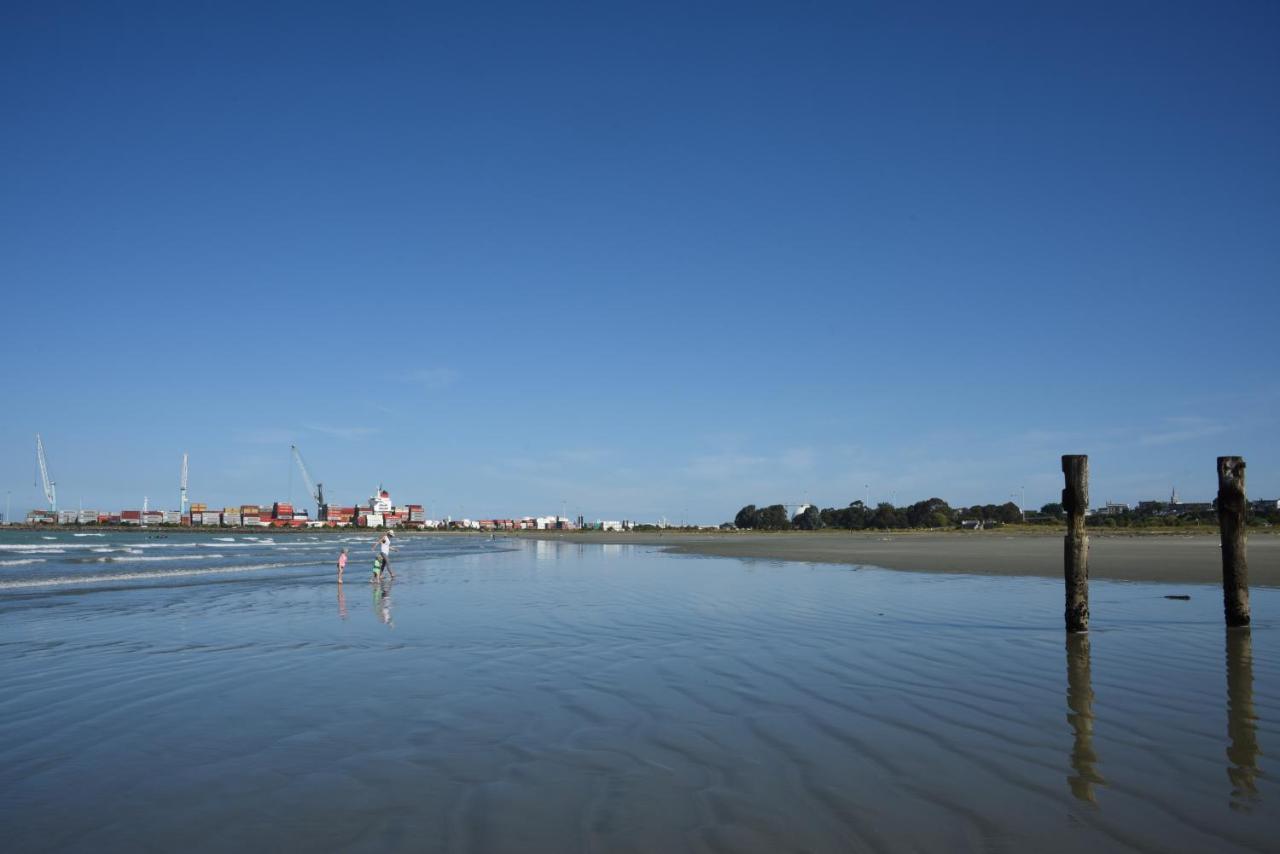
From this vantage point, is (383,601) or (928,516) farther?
(928,516)

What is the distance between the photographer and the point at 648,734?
6.31 metres

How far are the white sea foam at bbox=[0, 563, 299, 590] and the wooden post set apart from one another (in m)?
26.5

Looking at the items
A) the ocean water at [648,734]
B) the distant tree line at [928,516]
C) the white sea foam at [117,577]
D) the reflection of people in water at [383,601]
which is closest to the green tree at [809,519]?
the distant tree line at [928,516]

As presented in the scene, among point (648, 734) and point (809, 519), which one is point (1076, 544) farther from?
point (809, 519)

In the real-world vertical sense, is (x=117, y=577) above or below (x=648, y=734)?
below

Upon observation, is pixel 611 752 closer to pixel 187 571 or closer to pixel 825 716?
pixel 825 716

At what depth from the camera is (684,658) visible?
32.3 feet

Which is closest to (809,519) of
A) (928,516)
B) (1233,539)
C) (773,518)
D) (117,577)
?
(773,518)

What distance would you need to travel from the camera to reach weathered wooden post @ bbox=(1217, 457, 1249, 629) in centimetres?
1195

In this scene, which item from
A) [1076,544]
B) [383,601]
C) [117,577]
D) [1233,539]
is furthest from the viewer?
[117,577]

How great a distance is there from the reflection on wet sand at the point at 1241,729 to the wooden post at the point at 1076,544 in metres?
1.84

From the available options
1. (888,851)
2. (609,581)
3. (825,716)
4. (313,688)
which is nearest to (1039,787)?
(888,851)

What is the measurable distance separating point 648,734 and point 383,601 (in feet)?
43.8

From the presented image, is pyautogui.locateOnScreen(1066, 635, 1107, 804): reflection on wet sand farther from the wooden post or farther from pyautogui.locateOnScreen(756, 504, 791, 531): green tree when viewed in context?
pyautogui.locateOnScreen(756, 504, 791, 531): green tree
